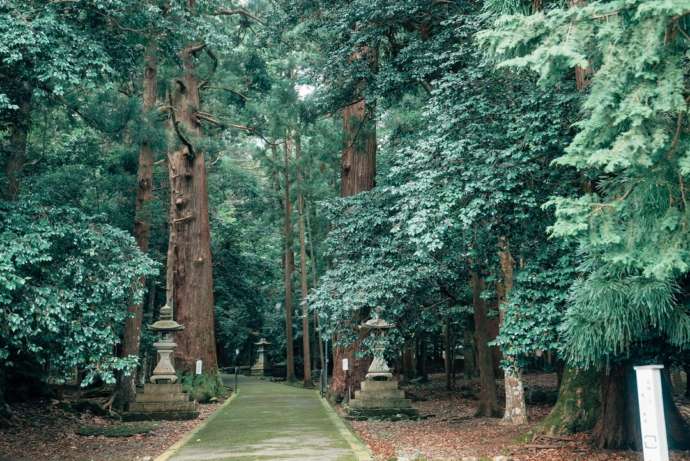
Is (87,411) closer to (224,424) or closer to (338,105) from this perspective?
(224,424)

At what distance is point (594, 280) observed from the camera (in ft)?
19.2

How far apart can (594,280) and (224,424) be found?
29.0ft

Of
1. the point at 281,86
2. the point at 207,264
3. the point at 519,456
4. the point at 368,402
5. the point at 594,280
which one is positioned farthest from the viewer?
the point at 207,264

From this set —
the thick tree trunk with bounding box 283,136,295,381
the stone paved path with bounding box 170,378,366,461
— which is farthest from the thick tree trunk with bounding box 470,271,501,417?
the thick tree trunk with bounding box 283,136,295,381

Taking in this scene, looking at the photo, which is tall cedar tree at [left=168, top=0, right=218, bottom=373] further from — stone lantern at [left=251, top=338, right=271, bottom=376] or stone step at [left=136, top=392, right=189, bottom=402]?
stone lantern at [left=251, top=338, right=271, bottom=376]

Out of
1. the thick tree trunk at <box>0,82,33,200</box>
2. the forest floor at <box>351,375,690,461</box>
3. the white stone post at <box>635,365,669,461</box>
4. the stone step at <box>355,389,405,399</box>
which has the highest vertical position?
the thick tree trunk at <box>0,82,33,200</box>

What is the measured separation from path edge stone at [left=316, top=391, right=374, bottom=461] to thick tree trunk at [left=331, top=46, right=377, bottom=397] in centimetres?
143

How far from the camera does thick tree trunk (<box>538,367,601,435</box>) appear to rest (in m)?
8.91

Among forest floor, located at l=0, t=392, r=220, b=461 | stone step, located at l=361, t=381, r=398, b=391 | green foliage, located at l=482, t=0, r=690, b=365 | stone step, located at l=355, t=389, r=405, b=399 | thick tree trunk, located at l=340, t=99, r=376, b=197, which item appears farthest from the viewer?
thick tree trunk, located at l=340, t=99, r=376, b=197

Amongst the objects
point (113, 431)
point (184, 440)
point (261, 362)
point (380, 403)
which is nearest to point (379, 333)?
point (380, 403)

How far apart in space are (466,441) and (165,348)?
779 cm

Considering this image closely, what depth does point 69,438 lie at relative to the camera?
10.5 m

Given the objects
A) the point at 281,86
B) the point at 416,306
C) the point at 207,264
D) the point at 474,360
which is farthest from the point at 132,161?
the point at 474,360

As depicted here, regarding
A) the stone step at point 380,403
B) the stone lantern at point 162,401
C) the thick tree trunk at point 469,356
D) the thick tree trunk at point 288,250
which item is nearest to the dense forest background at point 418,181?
the stone lantern at point 162,401
